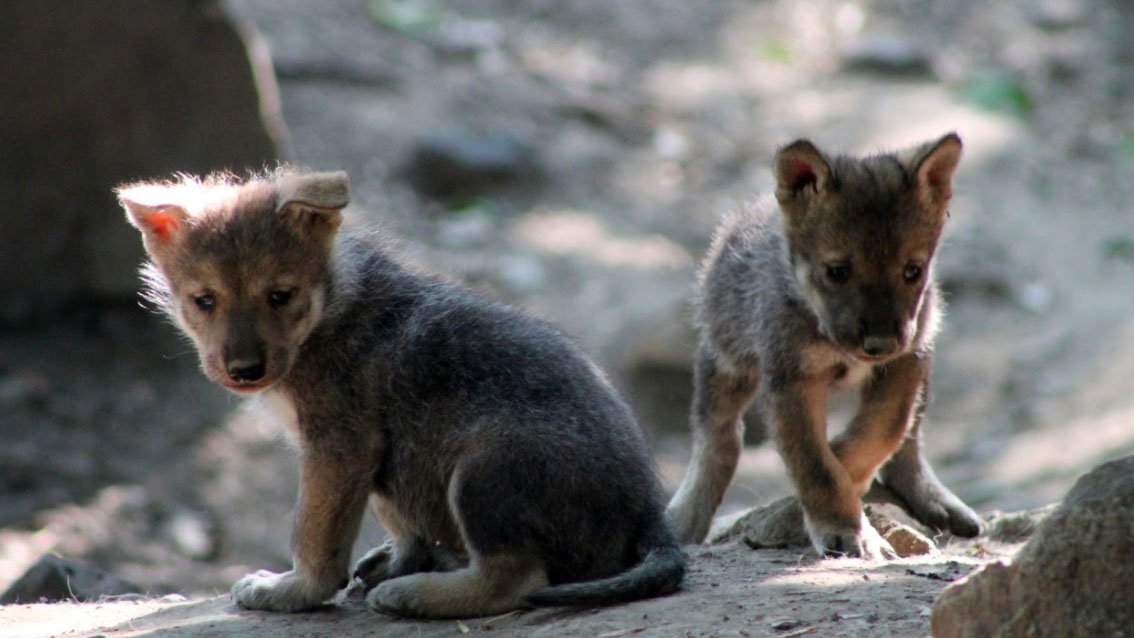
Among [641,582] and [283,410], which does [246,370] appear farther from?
[641,582]

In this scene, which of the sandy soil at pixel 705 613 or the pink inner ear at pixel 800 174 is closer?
the sandy soil at pixel 705 613

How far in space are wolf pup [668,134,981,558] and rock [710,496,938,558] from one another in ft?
0.73

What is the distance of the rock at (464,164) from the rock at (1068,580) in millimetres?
11216

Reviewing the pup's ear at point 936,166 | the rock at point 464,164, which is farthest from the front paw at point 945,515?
the rock at point 464,164

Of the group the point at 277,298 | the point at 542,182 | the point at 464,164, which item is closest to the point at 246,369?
the point at 277,298

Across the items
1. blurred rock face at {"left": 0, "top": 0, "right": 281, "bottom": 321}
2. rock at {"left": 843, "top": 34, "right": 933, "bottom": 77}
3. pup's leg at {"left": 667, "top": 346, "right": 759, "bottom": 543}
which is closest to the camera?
pup's leg at {"left": 667, "top": 346, "right": 759, "bottom": 543}

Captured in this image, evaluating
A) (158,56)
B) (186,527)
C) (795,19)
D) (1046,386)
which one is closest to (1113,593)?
(186,527)

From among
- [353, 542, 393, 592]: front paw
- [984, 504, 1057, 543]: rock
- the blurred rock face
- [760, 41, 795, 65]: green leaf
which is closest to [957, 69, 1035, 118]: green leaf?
[760, 41, 795, 65]: green leaf

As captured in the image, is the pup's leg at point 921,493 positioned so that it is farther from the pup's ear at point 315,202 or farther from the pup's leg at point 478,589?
the pup's ear at point 315,202

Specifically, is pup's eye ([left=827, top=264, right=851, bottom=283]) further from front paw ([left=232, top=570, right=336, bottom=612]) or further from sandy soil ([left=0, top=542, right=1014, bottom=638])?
front paw ([left=232, top=570, right=336, bottom=612])

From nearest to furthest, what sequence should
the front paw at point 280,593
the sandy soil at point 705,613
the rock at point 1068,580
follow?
1. the rock at point 1068,580
2. the sandy soil at point 705,613
3. the front paw at point 280,593

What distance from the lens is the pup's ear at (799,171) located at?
6117mm

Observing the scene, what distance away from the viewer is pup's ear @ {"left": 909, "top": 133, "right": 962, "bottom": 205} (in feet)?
19.8

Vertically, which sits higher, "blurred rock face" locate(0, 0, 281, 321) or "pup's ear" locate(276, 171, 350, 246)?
"blurred rock face" locate(0, 0, 281, 321)
